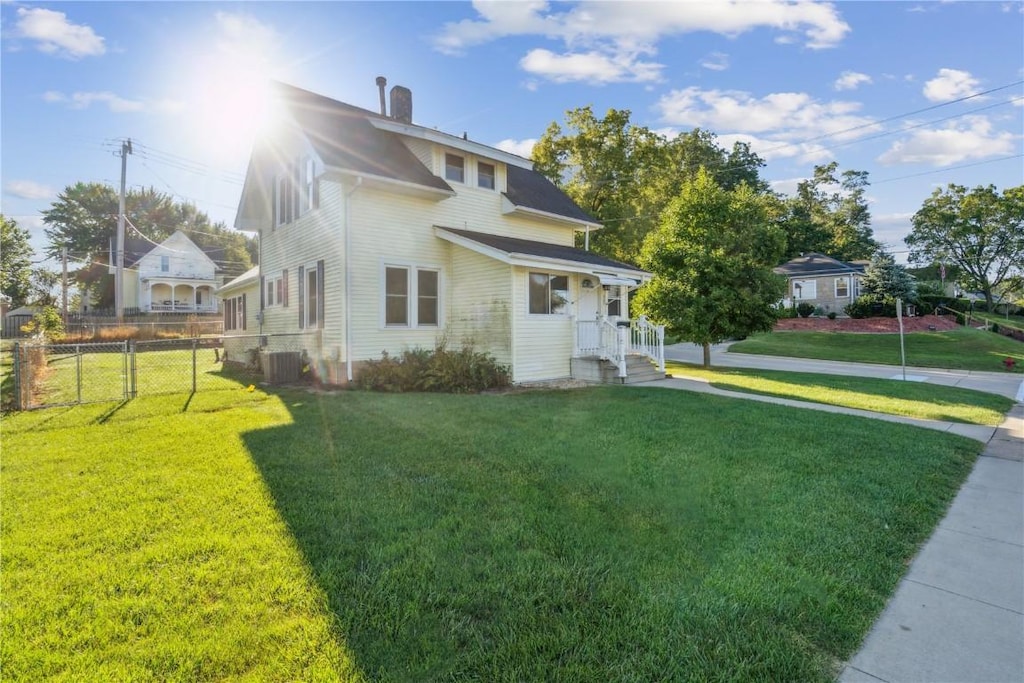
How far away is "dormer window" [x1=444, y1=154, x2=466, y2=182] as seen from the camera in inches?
518

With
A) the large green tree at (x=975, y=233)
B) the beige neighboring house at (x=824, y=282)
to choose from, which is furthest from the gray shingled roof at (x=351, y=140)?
the large green tree at (x=975, y=233)

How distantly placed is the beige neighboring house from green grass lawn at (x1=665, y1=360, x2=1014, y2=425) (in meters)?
22.1

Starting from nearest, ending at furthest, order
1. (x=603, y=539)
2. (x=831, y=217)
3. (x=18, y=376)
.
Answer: (x=603, y=539)
(x=18, y=376)
(x=831, y=217)

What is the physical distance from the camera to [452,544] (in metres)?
3.02

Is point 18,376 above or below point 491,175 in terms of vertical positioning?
below

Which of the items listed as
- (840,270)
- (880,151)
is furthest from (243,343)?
(840,270)

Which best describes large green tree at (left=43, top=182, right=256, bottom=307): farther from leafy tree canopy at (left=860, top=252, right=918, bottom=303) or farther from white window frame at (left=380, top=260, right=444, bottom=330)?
leafy tree canopy at (left=860, top=252, right=918, bottom=303)

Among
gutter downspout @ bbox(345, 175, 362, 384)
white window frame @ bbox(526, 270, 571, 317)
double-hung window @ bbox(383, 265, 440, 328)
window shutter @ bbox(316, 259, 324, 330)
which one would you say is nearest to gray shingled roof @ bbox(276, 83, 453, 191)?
gutter downspout @ bbox(345, 175, 362, 384)

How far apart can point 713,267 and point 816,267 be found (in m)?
24.7

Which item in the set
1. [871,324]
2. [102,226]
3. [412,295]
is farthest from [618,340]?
[102,226]

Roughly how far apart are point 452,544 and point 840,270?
38531mm

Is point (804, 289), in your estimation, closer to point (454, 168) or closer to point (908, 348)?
point (908, 348)

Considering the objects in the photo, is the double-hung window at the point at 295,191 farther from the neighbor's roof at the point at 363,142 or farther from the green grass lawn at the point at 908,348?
the green grass lawn at the point at 908,348

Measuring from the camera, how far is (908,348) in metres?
21.5
